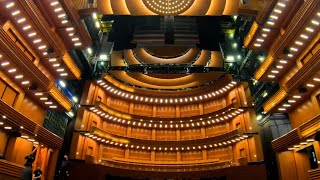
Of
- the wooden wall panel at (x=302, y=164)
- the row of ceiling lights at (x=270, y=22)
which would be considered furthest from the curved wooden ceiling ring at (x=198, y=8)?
the wooden wall panel at (x=302, y=164)

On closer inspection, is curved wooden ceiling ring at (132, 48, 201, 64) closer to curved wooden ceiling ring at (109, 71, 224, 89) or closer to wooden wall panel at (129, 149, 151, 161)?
curved wooden ceiling ring at (109, 71, 224, 89)

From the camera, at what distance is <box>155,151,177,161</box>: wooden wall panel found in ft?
103

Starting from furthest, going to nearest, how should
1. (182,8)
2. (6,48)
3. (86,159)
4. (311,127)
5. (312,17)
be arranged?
1. (86,159)
2. (182,8)
3. (311,127)
4. (312,17)
5. (6,48)

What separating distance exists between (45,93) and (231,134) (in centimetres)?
1999

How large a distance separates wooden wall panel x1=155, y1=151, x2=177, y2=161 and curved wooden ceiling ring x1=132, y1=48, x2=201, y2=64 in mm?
12207

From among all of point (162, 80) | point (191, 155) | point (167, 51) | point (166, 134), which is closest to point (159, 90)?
point (162, 80)

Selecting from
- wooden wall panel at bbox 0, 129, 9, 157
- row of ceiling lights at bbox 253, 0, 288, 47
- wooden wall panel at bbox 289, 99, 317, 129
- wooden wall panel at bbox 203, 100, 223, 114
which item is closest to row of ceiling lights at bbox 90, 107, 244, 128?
wooden wall panel at bbox 203, 100, 223, 114

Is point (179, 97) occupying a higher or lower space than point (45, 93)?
higher

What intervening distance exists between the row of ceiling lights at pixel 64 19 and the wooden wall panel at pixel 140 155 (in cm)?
1743

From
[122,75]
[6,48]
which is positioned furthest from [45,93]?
[122,75]

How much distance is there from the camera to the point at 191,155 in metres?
31.5

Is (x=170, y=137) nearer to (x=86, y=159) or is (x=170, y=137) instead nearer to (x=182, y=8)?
(x=86, y=159)

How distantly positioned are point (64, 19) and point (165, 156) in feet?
70.7

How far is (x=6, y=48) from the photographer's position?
12.2 metres
